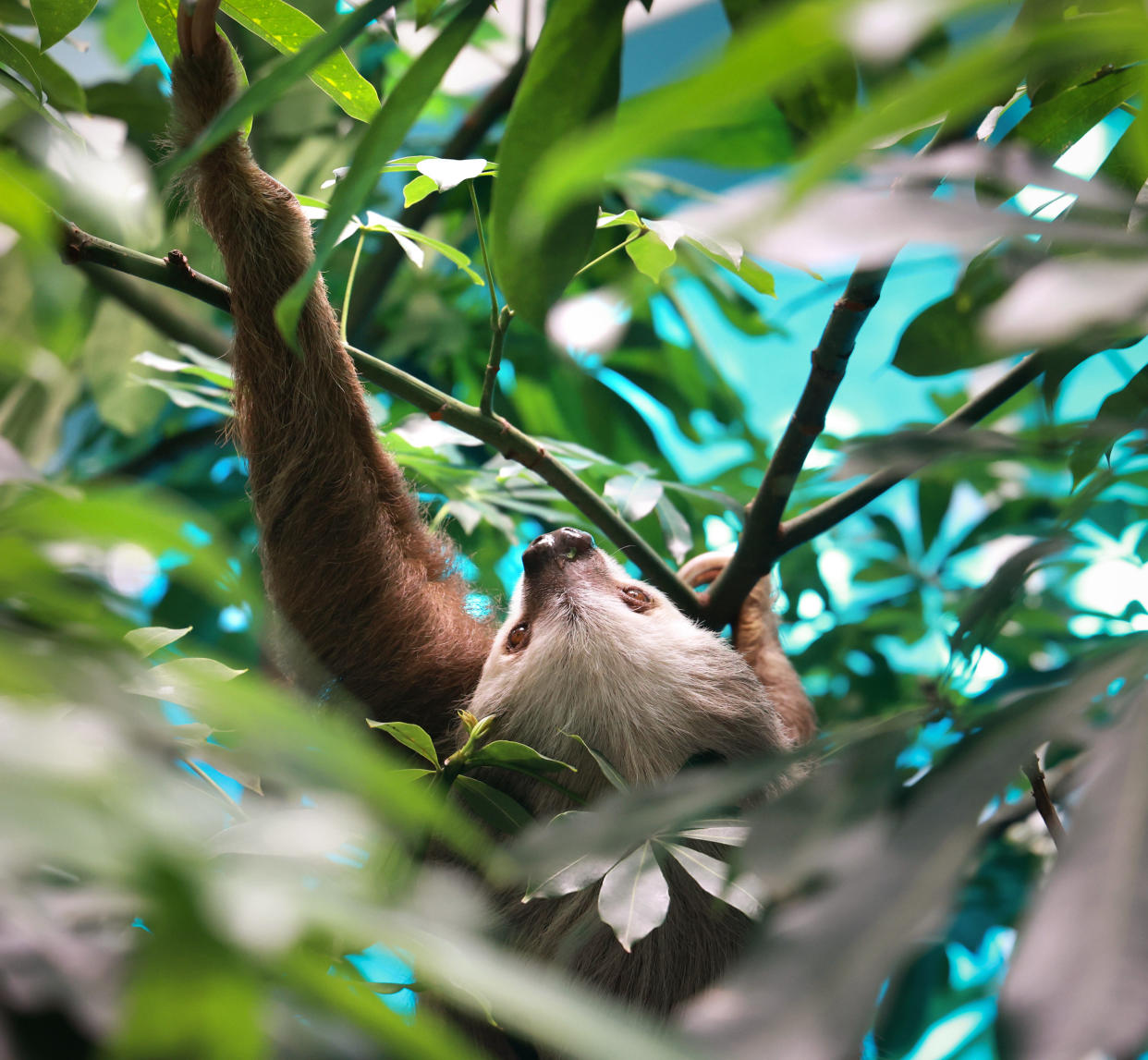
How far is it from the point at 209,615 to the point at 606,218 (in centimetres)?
145

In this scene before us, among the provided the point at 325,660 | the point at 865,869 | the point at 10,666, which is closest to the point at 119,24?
the point at 325,660

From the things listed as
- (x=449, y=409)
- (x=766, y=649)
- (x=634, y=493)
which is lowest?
(x=766, y=649)

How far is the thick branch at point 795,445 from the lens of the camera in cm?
91

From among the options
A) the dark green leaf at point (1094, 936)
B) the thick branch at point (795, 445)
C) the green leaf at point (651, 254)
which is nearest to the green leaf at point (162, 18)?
the green leaf at point (651, 254)

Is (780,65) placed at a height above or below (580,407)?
above

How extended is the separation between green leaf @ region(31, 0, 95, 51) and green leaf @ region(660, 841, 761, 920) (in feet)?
2.62

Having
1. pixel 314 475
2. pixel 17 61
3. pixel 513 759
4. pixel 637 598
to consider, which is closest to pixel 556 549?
pixel 637 598

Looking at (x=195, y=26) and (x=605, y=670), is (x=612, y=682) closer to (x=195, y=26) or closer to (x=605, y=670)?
(x=605, y=670)

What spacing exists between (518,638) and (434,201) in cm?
90

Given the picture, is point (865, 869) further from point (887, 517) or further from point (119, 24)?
point (119, 24)

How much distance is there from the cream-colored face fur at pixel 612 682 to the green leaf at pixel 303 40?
686 millimetres

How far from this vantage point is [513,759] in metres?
0.80

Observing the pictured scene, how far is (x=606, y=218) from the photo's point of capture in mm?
944

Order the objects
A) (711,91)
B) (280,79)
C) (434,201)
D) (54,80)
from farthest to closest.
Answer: (434,201)
(54,80)
(280,79)
(711,91)
